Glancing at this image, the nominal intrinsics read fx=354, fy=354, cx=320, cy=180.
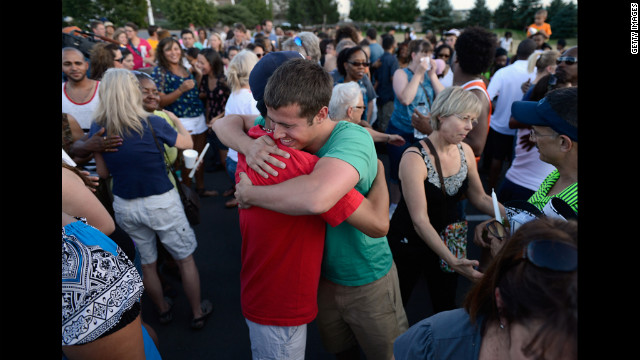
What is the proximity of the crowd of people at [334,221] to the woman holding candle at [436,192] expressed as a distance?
10 mm

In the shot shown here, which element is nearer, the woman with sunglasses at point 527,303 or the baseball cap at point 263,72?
the woman with sunglasses at point 527,303

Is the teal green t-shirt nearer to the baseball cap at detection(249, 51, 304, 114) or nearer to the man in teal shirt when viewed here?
the man in teal shirt

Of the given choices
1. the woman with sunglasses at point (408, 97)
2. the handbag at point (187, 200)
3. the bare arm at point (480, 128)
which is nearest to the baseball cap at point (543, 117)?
the bare arm at point (480, 128)

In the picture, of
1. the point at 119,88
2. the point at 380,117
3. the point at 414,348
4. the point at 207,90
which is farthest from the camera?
the point at 380,117

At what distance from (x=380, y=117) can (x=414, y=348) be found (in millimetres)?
6272

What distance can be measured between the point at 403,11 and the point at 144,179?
210 feet

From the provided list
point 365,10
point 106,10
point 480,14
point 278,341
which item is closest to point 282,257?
point 278,341

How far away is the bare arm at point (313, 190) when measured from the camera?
4.19 feet

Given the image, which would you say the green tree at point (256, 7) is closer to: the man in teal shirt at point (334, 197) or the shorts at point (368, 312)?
the man in teal shirt at point (334, 197)

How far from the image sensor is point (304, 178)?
1.33m

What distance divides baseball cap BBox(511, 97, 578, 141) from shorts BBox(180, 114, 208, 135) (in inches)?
174
